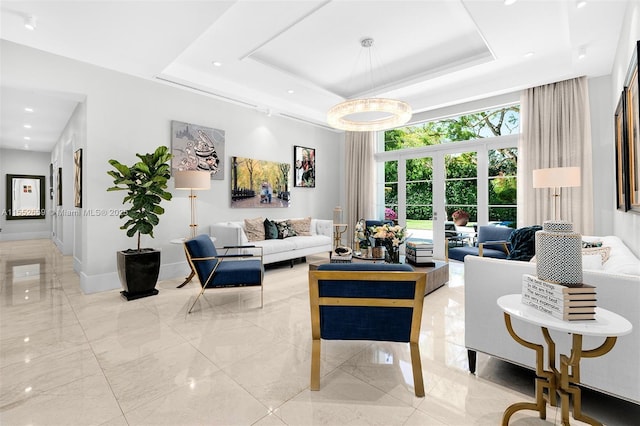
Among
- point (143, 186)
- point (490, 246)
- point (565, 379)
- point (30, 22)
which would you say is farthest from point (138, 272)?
point (490, 246)

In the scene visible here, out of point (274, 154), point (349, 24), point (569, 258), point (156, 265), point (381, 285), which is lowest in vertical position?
point (156, 265)

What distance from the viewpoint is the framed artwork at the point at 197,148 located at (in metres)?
4.89

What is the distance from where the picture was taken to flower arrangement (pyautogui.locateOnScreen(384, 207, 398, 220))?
23.3ft

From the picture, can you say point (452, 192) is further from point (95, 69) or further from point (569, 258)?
point (95, 69)

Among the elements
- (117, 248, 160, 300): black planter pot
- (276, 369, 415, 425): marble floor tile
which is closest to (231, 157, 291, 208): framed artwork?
Result: (117, 248, 160, 300): black planter pot

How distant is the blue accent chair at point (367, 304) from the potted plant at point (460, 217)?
466 centimetres

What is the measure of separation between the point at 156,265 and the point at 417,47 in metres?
4.72

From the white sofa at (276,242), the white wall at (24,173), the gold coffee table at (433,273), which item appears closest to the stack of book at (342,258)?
the gold coffee table at (433,273)

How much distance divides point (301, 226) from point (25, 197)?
9.42 metres

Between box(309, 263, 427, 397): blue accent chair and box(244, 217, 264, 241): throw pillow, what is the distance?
366 centimetres

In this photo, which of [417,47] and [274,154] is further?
[274,154]

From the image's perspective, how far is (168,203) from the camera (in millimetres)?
4852

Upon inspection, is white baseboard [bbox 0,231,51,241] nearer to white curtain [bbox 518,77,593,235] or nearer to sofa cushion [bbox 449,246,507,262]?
sofa cushion [bbox 449,246,507,262]

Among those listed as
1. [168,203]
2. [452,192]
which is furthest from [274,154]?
[452,192]
